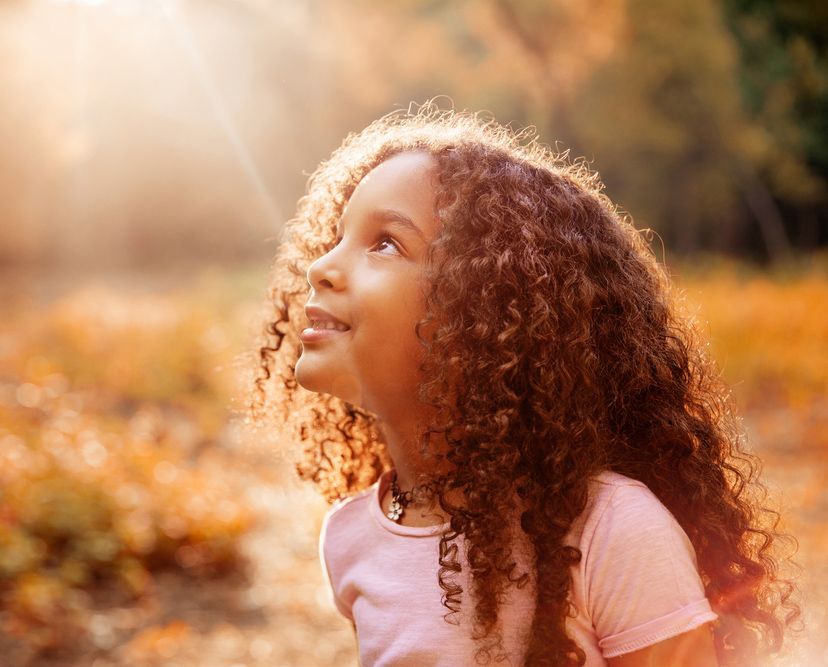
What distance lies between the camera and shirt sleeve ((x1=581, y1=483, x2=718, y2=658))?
44.4 inches

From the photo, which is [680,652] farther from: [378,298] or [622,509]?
[378,298]

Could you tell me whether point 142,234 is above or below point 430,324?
above

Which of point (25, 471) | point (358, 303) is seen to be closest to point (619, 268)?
point (358, 303)

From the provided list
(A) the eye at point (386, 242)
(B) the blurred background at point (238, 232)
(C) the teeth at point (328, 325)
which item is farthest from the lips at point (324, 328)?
(B) the blurred background at point (238, 232)

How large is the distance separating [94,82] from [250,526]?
11597 mm

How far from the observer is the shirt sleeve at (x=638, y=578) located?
113cm

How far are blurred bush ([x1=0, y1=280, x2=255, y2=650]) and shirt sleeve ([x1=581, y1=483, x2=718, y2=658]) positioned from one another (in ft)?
6.94

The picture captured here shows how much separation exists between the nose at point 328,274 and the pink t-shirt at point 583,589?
0.40 metres

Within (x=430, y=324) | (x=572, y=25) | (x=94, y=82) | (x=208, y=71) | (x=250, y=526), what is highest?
(x=94, y=82)

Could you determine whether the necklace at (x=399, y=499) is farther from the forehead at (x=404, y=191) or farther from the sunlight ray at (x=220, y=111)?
the sunlight ray at (x=220, y=111)

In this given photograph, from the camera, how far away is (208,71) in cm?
1303

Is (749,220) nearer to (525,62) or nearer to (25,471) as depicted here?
(525,62)

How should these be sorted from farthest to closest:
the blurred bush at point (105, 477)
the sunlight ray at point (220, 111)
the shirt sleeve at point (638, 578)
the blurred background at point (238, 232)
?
the sunlight ray at point (220, 111)
the blurred background at point (238, 232)
the blurred bush at point (105, 477)
the shirt sleeve at point (638, 578)

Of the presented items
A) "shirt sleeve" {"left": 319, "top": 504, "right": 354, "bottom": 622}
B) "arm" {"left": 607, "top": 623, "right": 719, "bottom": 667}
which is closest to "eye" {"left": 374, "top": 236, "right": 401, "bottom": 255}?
"shirt sleeve" {"left": 319, "top": 504, "right": 354, "bottom": 622}
